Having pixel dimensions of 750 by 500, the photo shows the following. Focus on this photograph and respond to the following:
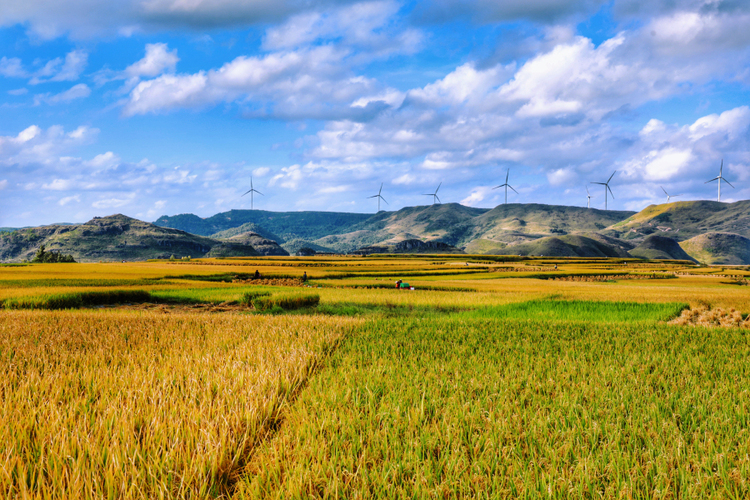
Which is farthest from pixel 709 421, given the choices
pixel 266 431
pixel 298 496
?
pixel 266 431

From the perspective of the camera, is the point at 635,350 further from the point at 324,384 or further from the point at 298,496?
the point at 298,496

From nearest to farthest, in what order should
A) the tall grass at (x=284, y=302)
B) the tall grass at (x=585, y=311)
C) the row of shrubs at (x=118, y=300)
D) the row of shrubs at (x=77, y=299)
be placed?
the tall grass at (x=585, y=311), the row of shrubs at (x=77, y=299), the row of shrubs at (x=118, y=300), the tall grass at (x=284, y=302)

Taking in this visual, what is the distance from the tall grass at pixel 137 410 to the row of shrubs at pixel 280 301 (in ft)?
42.1

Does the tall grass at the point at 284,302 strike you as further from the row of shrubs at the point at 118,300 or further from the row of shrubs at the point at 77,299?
the row of shrubs at the point at 77,299

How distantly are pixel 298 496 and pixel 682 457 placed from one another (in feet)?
13.2

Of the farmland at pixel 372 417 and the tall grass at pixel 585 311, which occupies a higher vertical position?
the farmland at pixel 372 417

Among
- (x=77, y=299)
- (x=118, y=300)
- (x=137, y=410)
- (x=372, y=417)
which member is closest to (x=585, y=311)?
(x=372, y=417)

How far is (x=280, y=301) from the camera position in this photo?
23906 mm

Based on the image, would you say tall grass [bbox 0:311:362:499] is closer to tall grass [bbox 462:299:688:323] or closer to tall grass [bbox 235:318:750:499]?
tall grass [bbox 235:318:750:499]

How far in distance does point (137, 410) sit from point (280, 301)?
63.0ft

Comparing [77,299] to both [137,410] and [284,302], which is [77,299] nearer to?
[284,302]

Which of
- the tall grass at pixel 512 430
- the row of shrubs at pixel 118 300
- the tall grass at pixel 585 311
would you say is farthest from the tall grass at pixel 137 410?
the row of shrubs at pixel 118 300

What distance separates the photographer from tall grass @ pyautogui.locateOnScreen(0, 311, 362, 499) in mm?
3635

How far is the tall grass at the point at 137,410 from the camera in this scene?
→ 3.63m
